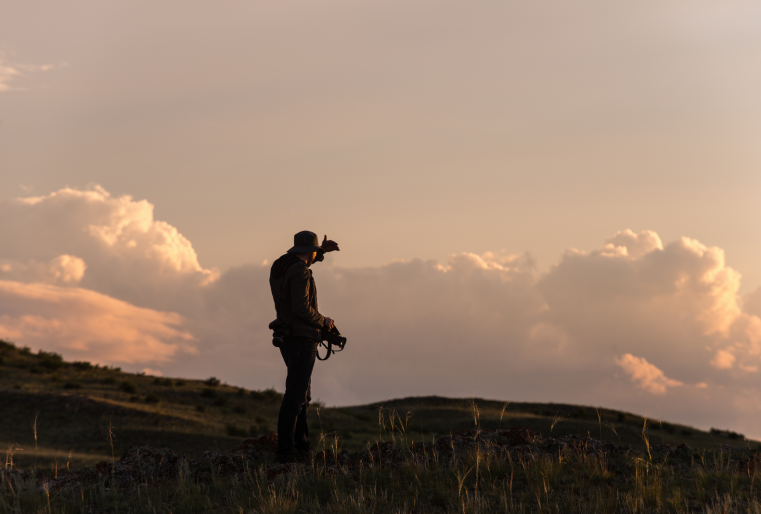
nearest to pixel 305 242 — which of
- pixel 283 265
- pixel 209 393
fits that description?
pixel 283 265

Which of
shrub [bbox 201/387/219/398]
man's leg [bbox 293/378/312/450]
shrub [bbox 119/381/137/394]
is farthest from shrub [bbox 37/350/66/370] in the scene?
man's leg [bbox 293/378/312/450]

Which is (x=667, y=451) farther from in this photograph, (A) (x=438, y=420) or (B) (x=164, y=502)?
(A) (x=438, y=420)

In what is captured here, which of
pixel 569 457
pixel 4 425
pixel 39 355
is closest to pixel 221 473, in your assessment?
pixel 569 457

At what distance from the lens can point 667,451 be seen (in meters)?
7.82

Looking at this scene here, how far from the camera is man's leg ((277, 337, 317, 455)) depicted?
713 centimetres

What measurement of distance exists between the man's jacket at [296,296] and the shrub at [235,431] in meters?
13.8

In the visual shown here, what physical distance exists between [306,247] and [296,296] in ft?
2.38

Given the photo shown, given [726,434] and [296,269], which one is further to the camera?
[726,434]

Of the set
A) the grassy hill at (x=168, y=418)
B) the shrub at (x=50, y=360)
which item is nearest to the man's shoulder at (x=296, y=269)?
the grassy hill at (x=168, y=418)

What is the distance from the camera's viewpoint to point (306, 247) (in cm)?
738

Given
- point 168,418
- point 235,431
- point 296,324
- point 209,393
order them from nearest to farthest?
point 296,324 < point 235,431 < point 168,418 < point 209,393

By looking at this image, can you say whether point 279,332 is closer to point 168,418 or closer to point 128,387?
point 168,418

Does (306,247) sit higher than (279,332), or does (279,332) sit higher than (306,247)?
(306,247)

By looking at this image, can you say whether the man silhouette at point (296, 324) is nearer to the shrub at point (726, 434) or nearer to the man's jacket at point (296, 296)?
the man's jacket at point (296, 296)
